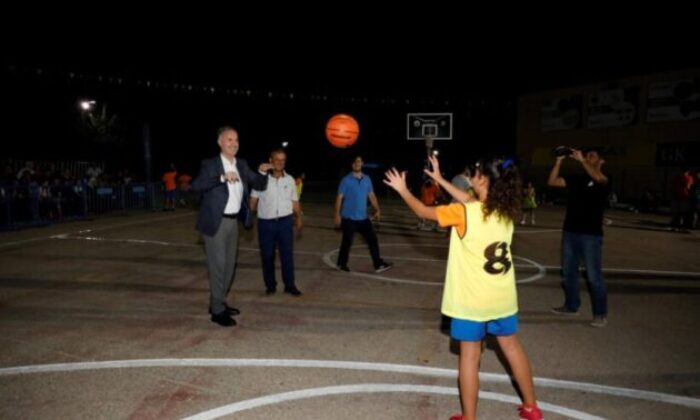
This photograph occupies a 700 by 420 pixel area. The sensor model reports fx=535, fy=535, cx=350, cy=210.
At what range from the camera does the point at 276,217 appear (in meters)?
7.17

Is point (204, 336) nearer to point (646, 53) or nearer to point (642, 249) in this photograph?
point (642, 249)

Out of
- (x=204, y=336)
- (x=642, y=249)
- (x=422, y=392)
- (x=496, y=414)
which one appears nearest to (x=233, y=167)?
(x=204, y=336)

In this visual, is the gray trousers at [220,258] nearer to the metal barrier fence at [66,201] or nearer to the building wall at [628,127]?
the metal barrier fence at [66,201]

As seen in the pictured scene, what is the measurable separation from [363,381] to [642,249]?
10.4 m

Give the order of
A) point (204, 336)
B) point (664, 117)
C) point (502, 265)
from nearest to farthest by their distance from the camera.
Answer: point (502, 265) → point (204, 336) → point (664, 117)

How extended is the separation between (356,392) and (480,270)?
1541 millimetres

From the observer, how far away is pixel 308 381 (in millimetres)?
4512

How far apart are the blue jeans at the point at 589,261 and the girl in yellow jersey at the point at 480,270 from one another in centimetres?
286

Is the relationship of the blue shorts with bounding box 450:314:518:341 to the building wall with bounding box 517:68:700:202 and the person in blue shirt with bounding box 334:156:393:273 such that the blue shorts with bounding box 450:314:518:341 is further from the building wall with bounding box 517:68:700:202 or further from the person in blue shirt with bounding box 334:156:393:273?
the building wall with bounding box 517:68:700:202

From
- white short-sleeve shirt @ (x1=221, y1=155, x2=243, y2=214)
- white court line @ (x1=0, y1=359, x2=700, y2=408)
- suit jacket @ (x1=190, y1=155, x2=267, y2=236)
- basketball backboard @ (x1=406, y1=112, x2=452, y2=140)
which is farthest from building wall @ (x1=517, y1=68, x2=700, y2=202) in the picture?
suit jacket @ (x1=190, y1=155, x2=267, y2=236)

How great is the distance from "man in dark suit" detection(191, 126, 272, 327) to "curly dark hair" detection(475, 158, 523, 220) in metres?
2.90

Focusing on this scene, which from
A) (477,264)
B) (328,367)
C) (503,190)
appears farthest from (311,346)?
(503,190)

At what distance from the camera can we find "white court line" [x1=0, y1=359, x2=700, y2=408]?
440 centimetres

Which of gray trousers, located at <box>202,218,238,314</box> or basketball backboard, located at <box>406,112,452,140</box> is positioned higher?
basketball backboard, located at <box>406,112,452,140</box>
